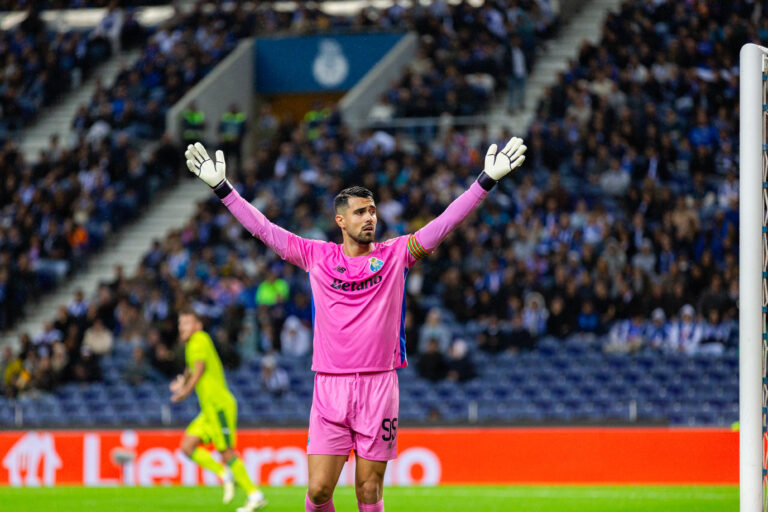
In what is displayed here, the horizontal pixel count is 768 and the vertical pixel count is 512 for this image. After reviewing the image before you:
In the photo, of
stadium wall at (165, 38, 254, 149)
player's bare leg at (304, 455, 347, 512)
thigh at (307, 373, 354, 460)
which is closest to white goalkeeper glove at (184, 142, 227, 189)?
thigh at (307, 373, 354, 460)

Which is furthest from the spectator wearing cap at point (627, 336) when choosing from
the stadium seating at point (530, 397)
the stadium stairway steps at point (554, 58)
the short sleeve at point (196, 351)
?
the short sleeve at point (196, 351)

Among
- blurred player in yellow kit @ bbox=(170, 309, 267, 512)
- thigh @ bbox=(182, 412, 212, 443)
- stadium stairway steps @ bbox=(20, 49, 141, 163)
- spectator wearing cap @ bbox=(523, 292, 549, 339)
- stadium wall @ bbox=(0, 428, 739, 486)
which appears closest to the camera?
blurred player in yellow kit @ bbox=(170, 309, 267, 512)

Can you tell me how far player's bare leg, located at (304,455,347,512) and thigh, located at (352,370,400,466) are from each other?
14cm

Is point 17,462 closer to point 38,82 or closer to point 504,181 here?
point 504,181

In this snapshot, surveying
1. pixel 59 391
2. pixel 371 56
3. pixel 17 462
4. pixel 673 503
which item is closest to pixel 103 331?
pixel 59 391

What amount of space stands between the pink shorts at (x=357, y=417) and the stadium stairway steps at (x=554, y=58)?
16424 millimetres

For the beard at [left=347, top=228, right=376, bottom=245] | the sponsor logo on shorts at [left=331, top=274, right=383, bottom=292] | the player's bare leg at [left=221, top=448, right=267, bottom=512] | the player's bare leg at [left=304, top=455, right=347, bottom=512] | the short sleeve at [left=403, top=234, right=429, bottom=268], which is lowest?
the player's bare leg at [left=221, top=448, right=267, bottom=512]

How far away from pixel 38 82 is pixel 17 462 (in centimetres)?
1371

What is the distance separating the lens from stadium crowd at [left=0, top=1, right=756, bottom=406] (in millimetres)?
18312

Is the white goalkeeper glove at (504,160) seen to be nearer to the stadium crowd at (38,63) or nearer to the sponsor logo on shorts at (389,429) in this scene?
the sponsor logo on shorts at (389,429)

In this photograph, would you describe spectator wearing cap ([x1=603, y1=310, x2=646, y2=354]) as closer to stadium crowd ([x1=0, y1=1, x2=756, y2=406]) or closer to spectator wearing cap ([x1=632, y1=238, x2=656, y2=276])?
stadium crowd ([x1=0, y1=1, x2=756, y2=406])

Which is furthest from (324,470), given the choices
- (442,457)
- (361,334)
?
(442,457)

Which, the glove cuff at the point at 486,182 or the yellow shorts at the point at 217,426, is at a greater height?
the glove cuff at the point at 486,182

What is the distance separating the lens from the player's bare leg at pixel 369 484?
7.13 m
